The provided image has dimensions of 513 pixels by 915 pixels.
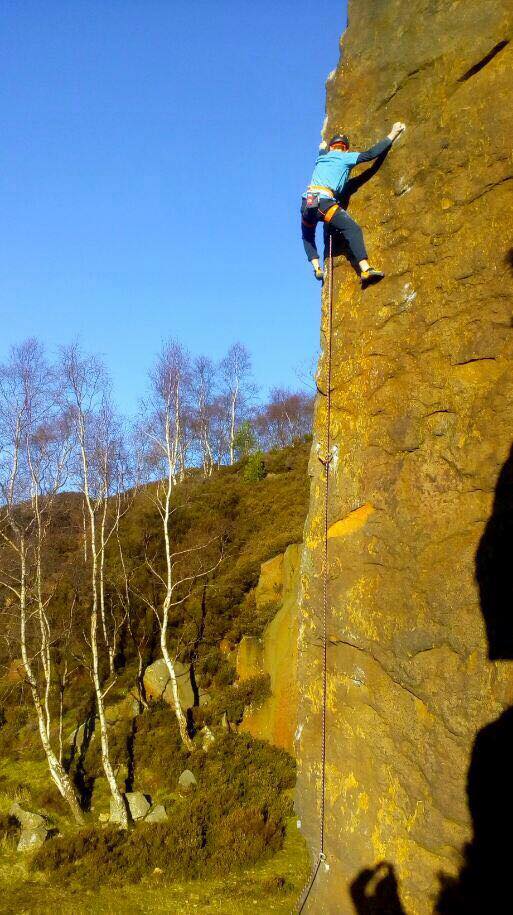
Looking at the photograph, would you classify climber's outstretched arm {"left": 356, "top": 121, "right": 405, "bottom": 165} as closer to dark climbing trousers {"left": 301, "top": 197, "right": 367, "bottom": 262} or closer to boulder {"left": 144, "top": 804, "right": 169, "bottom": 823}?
dark climbing trousers {"left": 301, "top": 197, "right": 367, "bottom": 262}

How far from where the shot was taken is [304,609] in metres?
4.79

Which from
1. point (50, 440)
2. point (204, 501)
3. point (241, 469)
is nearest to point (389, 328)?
point (50, 440)

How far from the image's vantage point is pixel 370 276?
4.64 m

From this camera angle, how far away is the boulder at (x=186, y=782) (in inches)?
447

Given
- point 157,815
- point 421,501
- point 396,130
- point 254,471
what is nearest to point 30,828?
point 157,815

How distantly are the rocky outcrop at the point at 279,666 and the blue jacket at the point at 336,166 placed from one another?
9597 millimetres

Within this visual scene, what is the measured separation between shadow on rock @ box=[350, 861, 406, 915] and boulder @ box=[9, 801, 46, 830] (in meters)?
9.03

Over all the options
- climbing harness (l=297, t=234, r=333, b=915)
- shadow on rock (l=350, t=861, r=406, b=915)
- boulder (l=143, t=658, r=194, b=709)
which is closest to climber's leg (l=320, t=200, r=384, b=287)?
climbing harness (l=297, t=234, r=333, b=915)

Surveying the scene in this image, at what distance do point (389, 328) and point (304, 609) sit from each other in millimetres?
2549

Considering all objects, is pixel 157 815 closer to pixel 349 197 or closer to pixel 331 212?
pixel 331 212

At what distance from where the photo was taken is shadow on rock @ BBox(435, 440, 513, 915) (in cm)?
323

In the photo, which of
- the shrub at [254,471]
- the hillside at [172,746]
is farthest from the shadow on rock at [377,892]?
the shrub at [254,471]

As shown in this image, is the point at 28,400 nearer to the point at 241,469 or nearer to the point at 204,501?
the point at 204,501

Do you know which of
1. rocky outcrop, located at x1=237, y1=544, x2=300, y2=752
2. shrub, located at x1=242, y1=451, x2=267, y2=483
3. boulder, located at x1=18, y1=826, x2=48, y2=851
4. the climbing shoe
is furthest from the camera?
shrub, located at x1=242, y1=451, x2=267, y2=483
